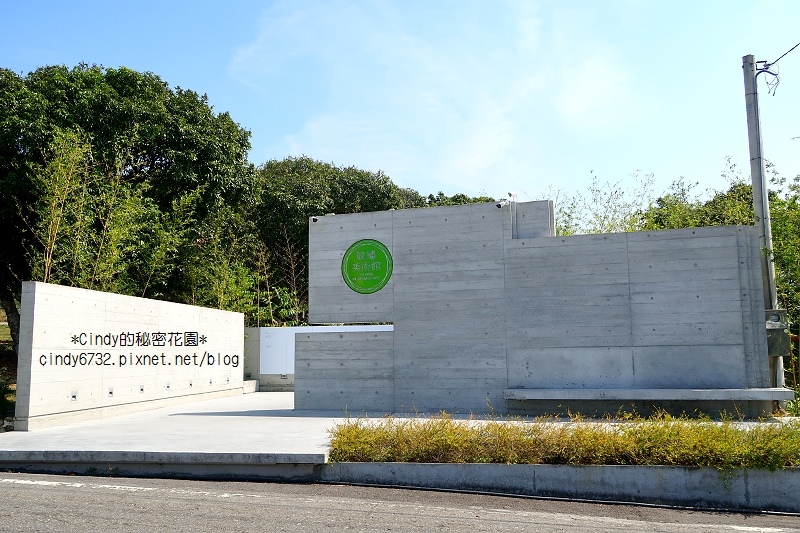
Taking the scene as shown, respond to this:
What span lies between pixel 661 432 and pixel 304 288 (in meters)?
24.3

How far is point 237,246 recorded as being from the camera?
27.1 m

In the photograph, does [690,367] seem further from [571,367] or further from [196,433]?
[196,433]

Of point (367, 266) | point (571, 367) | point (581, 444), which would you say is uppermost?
point (367, 266)

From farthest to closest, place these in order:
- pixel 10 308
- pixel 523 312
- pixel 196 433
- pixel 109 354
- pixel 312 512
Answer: pixel 10 308, pixel 109 354, pixel 523 312, pixel 196 433, pixel 312 512

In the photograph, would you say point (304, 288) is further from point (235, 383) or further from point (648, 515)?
point (648, 515)

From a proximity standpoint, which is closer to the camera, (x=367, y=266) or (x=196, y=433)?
(x=196, y=433)

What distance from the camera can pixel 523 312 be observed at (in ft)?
44.2

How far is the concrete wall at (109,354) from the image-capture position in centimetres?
1207

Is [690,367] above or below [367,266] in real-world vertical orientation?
below

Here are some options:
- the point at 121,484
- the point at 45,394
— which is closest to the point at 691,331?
the point at 121,484

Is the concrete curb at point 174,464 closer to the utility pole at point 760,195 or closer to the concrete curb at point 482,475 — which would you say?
the concrete curb at point 482,475

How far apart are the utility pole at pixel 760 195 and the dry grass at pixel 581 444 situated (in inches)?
187

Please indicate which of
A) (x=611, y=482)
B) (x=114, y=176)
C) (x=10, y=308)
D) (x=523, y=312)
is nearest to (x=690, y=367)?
(x=523, y=312)

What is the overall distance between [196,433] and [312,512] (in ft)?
16.7
